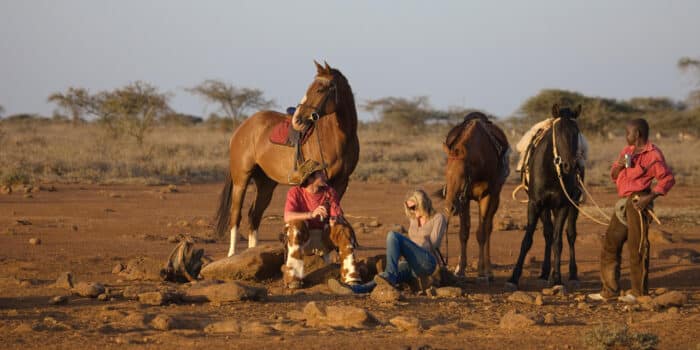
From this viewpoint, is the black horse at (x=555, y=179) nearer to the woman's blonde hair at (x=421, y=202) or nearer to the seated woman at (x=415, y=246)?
the seated woman at (x=415, y=246)

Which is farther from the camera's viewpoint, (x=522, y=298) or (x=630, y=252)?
(x=630, y=252)

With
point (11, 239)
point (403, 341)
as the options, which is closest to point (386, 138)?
point (11, 239)

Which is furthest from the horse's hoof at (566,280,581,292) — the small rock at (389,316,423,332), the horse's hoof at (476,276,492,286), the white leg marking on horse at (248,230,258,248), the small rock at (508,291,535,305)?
the white leg marking on horse at (248,230,258,248)

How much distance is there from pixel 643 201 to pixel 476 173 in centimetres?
217

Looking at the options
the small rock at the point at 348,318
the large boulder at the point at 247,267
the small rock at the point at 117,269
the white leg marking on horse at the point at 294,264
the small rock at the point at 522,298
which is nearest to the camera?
the small rock at the point at 348,318

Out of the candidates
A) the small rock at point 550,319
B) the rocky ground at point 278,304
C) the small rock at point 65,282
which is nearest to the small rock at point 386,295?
the rocky ground at point 278,304

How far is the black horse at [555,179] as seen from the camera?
30.5ft

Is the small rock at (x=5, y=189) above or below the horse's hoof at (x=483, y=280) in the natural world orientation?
above

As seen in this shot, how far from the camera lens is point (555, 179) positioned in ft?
30.9

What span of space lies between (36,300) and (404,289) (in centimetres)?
342

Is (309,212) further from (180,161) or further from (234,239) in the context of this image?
(180,161)

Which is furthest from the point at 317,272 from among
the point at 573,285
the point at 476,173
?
the point at 573,285

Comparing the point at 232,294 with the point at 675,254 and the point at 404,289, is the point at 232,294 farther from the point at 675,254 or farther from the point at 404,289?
the point at 675,254

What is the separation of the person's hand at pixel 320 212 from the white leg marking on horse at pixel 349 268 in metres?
0.46
